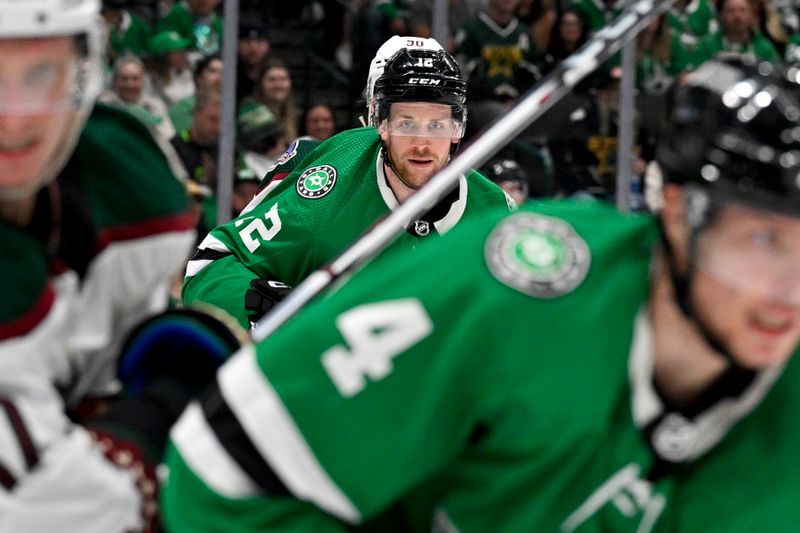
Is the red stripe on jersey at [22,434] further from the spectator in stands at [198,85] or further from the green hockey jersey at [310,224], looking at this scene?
the spectator in stands at [198,85]

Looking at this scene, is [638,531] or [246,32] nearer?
[638,531]

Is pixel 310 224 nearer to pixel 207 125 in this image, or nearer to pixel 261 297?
pixel 261 297

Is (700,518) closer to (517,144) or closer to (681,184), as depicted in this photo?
(681,184)

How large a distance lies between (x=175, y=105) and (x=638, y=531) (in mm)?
4397

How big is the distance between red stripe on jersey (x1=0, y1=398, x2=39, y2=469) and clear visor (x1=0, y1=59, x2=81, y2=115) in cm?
33

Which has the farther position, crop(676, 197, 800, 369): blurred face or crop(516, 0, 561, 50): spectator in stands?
crop(516, 0, 561, 50): spectator in stands

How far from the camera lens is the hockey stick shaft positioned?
177 cm

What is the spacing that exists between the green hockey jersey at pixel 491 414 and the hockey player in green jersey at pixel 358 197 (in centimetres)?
192

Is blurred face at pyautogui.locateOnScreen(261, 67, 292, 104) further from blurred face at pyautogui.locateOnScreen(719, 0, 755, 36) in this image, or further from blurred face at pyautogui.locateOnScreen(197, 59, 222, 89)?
blurred face at pyautogui.locateOnScreen(719, 0, 755, 36)

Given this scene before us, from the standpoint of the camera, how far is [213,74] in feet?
18.7

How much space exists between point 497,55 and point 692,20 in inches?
38.8

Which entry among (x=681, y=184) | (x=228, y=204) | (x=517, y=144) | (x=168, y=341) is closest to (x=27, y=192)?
(x=168, y=341)

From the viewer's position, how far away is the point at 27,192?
170 centimetres

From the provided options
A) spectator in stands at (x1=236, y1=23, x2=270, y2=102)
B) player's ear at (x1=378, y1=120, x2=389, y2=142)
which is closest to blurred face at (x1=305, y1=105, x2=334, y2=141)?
spectator in stands at (x1=236, y1=23, x2=270, y2=102)
